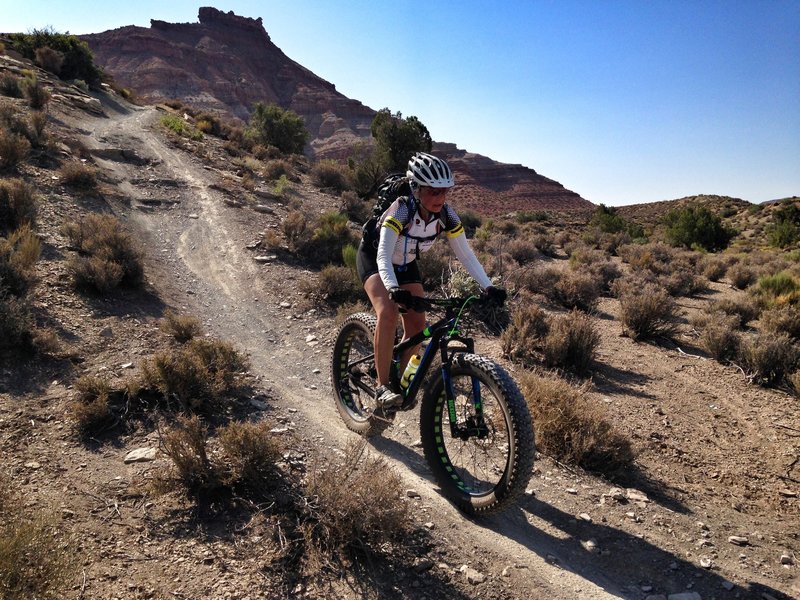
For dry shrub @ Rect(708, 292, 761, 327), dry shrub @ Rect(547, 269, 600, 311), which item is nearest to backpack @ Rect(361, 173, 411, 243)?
dry shrub @ Rect(547, 269, 600, 311)

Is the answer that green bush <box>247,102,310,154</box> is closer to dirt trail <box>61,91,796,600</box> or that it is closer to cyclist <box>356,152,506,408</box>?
dirt trail <box>61,91,796,600</box>

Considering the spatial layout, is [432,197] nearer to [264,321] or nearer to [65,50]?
[264,321]

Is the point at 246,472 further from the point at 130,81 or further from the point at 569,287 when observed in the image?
the point at 130,81

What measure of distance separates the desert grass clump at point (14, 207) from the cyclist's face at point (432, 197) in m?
7.88

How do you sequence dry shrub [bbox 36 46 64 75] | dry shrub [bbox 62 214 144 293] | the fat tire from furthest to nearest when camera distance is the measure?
dry shrub [bbox 36 46 64 75]
dry shrub [bbox 62 214 144 293]
the fat tire

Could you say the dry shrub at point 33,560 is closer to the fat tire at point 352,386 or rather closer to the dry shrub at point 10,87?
the fat tire at point 352,386

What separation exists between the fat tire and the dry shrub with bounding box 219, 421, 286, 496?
3.61ft

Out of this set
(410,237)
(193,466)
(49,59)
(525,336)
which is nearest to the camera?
(193,466)

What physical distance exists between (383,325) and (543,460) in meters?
2.11

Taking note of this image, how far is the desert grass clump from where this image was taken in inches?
328

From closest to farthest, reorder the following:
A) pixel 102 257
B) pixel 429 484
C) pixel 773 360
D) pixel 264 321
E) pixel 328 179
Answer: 1. pixel 429 484
2. pixel 773 360
3. pixel 102 257
4. pixel 264 321
5. pixel 328 179

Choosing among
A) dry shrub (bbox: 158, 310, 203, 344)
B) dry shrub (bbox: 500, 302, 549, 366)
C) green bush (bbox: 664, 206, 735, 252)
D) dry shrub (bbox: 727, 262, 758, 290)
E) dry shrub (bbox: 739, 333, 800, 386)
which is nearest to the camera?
dry shrub (bbox: 158, 310, 203, 344)

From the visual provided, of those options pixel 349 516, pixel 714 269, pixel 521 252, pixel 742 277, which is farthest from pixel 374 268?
pixel 714 269

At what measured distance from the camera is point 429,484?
13.4 feet
